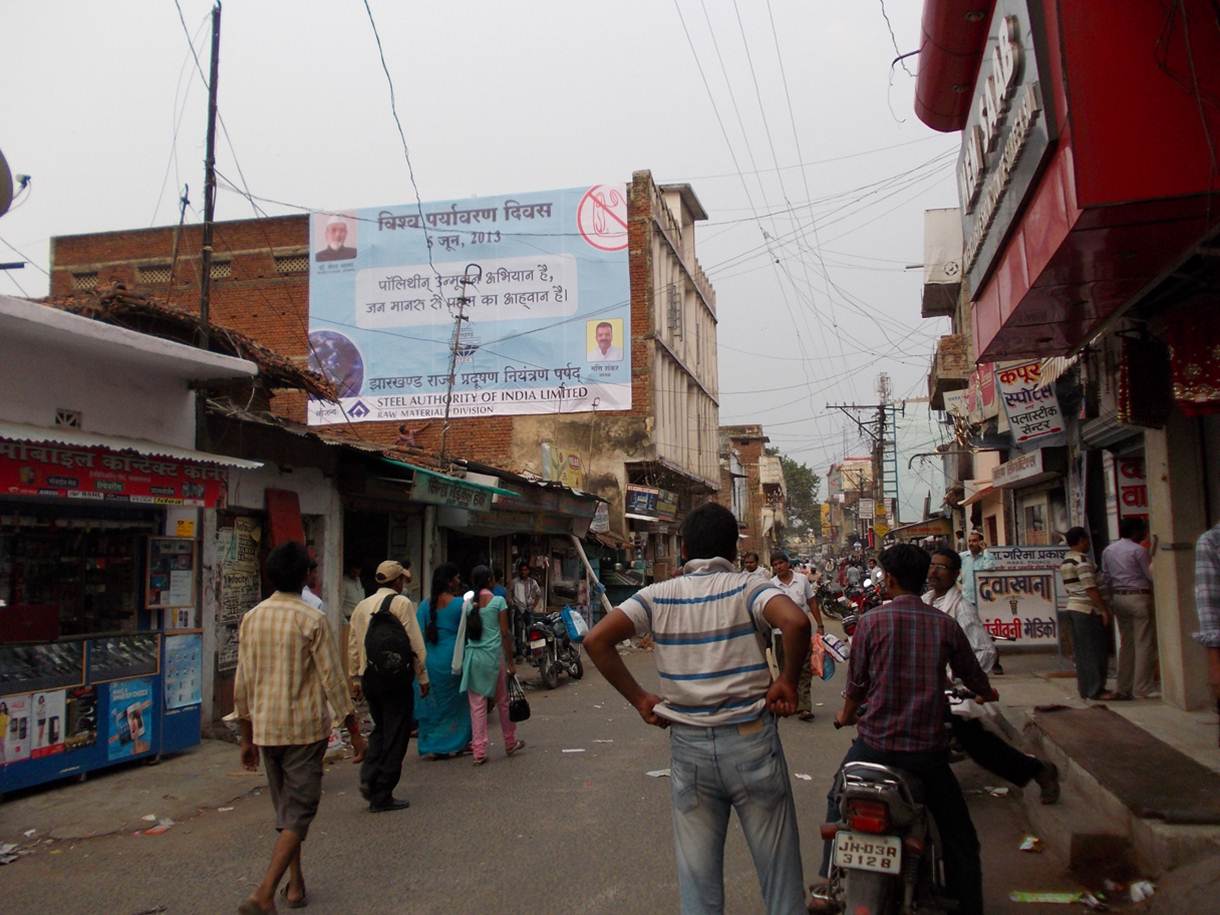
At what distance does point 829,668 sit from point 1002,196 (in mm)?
6693

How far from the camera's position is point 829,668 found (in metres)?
11.7

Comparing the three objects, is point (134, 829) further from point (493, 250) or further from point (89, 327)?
point (493, 250)

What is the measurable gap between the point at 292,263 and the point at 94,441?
24897mm

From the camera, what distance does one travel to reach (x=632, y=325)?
29.0 metres

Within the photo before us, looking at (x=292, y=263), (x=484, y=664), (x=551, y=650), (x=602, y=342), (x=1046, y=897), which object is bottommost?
(x=1046, y=897)

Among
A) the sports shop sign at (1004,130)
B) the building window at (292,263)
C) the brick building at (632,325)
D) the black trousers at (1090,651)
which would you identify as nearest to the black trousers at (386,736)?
the sports shop sign at (1004,130)

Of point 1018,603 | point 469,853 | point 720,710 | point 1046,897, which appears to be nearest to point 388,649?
point 469,853

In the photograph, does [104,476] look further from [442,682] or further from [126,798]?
[442,682]

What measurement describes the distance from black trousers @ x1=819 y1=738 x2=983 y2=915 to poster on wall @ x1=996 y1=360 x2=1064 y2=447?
938cm

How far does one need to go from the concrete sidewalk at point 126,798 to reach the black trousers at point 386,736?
4.58 ft

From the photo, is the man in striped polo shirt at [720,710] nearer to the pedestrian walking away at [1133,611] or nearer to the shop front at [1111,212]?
the shop front at [1111,212]

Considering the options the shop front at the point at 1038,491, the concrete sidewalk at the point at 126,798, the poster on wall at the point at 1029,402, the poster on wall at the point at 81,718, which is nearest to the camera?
the concrete sidewalk at the point at 126,798

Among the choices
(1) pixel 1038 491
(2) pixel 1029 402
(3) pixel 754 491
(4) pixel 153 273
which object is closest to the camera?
(2) pixel 1029 402

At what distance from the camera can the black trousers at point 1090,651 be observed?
8.73m
